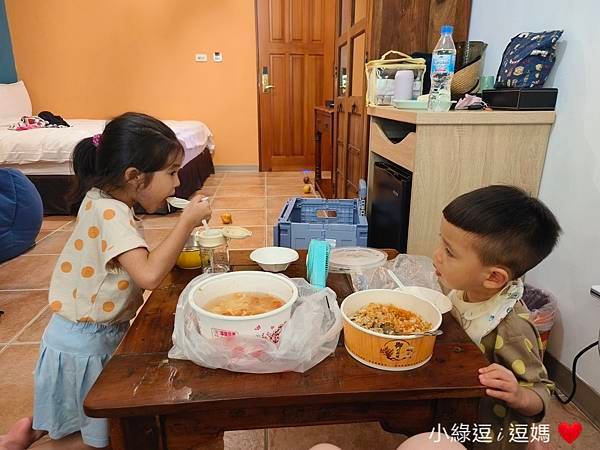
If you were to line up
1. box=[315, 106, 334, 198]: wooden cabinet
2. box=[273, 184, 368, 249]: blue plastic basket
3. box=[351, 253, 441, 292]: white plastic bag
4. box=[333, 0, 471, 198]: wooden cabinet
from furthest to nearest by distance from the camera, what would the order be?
1. box=[315, 106, 334, 198]: wooden cabinet
2. box=[333, 0, 471, 198]: wooden cabinet
3. box=[273, 184, 368, 249]: blue plastic basket
4. box=[351, 253, 441, 292]: white plastic bag

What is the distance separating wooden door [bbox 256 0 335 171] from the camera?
4.88 m

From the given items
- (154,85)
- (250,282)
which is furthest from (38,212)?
(154,85)

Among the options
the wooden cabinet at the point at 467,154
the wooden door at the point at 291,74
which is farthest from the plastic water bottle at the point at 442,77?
the wooden door at the point at 291,74

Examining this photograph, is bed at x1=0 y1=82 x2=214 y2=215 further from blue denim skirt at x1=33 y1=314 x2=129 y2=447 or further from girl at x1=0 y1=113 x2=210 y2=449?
blue denim skirt at x1=33 y1=314 x2=129 y2=447

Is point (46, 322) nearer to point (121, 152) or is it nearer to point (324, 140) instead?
point (121, 152)

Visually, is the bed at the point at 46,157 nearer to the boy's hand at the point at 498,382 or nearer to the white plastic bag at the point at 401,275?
the white plastic bag at the point at 401,275

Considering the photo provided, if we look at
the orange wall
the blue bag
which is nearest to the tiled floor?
the blue bag

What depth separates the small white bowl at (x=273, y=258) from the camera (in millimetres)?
1008

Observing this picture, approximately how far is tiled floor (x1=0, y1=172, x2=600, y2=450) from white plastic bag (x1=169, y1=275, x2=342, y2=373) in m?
0.64

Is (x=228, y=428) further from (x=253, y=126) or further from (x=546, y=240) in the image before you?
(x=253, y=126)

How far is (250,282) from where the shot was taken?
0.81 m

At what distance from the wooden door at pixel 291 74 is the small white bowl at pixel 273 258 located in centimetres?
435

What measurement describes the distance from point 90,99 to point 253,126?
191 centimetres

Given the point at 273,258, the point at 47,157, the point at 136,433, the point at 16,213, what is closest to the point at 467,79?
the point at 273,258
